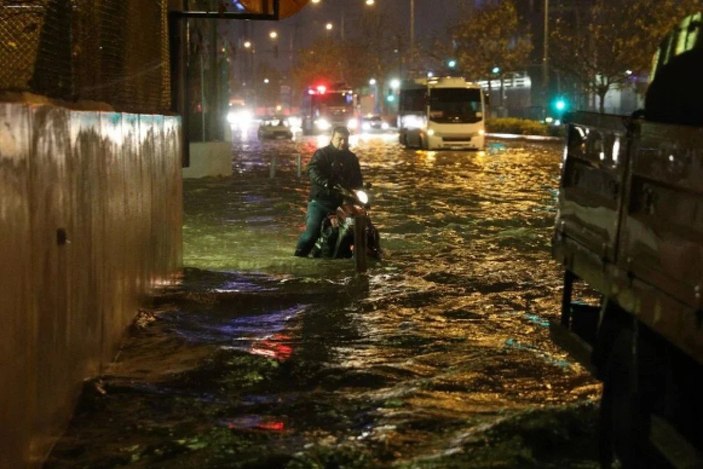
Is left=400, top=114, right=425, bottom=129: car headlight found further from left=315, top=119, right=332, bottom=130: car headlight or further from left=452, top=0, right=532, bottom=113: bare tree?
left=452, top=0, right=532, bottom=113: bare tree

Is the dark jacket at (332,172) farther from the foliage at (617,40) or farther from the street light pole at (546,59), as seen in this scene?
the foliage at (617,40)

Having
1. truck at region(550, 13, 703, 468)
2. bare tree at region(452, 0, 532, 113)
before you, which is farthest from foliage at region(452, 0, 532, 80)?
truck at region(550, 13, 703, 468)

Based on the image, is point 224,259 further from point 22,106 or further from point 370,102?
point 370,102

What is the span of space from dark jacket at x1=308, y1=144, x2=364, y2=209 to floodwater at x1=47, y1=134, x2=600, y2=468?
86 centimetres

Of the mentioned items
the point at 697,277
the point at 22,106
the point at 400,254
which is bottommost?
the point at 400,254

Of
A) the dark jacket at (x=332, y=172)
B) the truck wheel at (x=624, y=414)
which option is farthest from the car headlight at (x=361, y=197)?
the truck wheel at (x=624, y=414)

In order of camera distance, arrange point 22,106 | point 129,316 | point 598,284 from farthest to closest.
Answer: point 129,316 < point 598,284 < point 22,106

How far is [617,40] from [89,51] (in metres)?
49.4

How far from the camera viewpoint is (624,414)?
514 centimetres

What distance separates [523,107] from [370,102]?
896 inches

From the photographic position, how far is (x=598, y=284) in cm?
561

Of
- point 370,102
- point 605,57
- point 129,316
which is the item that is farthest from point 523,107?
point 129,316

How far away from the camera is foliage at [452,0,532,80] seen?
68562 millimetres

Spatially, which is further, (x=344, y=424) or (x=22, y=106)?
(x=344, y=424)
